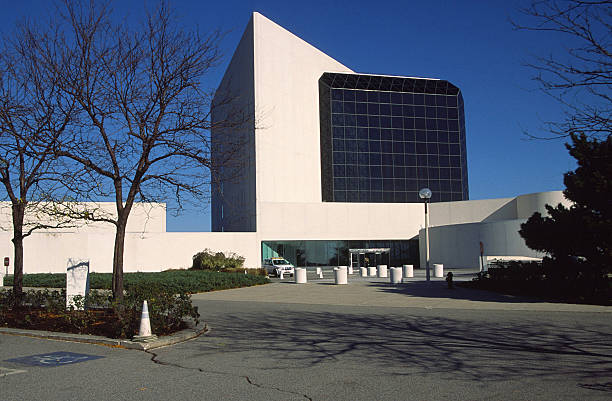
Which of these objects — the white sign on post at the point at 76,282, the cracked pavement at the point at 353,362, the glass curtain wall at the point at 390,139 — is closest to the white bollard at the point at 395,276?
the cracked pavement at the point at 353,362

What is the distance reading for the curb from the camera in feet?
33.2

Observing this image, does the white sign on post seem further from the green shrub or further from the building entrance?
the building entrance

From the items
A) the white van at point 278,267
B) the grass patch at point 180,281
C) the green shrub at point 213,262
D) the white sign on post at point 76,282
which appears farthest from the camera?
the white van at point 278,267

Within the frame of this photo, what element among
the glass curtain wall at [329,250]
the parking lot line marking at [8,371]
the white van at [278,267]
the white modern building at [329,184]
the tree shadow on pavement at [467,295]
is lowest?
the tree shadow on pavement at [467,295]

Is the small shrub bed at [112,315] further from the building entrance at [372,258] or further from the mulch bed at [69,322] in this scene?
the building entrance at [372,258]

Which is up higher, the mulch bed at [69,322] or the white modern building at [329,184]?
the white modern building at [329,184]

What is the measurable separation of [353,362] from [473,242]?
43706mm

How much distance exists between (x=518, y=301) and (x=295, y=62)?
50.3 metres

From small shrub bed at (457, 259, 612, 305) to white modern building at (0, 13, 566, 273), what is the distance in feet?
80.7

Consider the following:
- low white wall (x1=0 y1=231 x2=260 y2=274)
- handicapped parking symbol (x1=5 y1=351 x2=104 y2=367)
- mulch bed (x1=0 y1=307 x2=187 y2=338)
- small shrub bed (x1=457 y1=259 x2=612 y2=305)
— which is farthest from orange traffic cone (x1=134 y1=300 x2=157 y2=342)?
low white wall (x1=0 y1=231 x2=260 y2=274)

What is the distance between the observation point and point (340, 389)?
22.4 ft

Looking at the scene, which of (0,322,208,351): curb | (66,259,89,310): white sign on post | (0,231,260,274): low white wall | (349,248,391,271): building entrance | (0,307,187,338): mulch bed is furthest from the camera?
(349,248,391,271): building entrance

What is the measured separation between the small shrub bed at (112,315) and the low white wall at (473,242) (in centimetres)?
3781

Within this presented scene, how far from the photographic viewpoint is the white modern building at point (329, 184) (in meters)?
48.7
